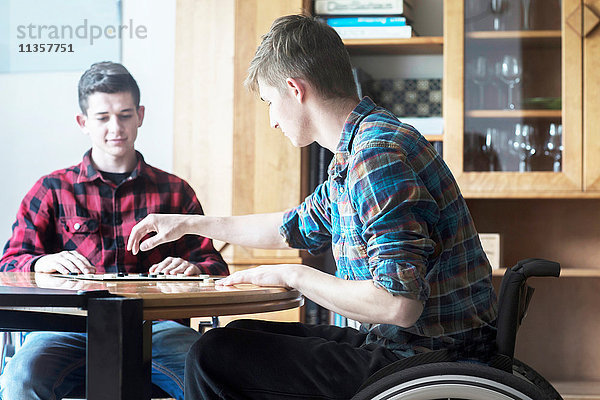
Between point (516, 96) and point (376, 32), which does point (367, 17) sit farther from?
point (516, 96)

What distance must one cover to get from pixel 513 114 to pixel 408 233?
5.99 feet

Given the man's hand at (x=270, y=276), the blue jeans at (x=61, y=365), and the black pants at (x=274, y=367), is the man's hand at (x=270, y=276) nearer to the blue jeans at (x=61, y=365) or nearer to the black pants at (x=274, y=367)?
the black pants at (x=274, y=367)

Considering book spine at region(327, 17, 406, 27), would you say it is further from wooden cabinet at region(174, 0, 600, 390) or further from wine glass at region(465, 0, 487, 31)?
wine glass at region(465, 0, 487, 31)

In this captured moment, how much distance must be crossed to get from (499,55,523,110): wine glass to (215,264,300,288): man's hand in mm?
1768

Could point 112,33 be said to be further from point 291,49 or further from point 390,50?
point 291,49

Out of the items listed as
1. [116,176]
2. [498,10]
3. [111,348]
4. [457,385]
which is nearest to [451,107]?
[498,10]

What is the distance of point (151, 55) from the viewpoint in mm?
2861

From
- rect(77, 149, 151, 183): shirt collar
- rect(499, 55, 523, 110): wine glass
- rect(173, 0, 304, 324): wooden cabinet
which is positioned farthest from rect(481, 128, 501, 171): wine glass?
rect(77, 149, 151, 183): shirt collar

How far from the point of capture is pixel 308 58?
54.9 inches

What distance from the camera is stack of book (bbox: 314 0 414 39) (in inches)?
110

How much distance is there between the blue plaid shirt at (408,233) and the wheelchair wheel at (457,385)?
0.13 meters

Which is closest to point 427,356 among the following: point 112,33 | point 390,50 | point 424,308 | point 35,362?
point 424,308

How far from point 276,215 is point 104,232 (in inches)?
22.5

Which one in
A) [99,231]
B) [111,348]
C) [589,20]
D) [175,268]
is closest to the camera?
[111,348]
